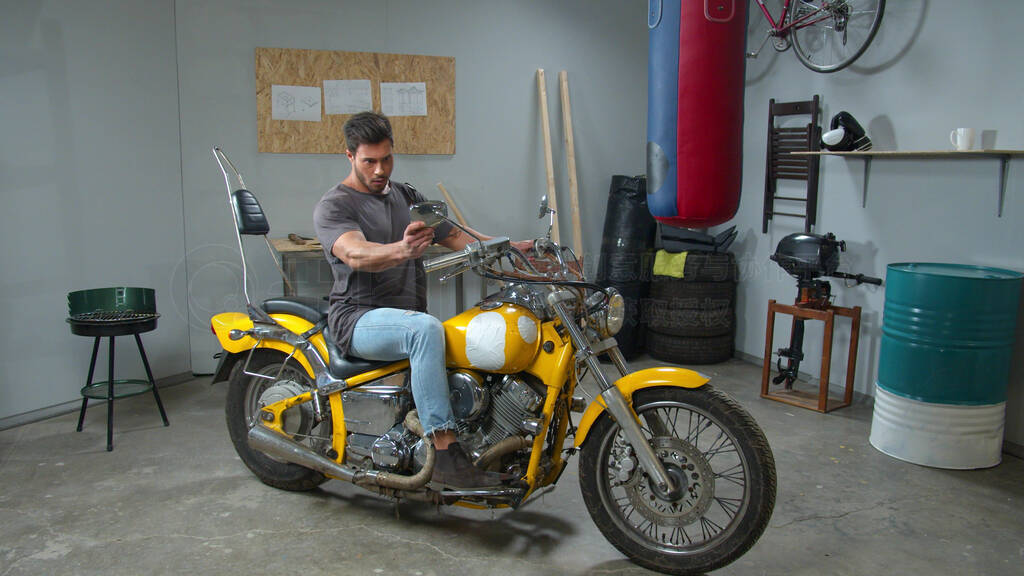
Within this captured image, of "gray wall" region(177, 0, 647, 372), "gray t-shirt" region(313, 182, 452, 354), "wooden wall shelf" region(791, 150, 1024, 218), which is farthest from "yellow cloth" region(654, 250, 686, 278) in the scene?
"gray t-shirt" region(313, 182, 452, 354)

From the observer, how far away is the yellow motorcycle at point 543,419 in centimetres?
237

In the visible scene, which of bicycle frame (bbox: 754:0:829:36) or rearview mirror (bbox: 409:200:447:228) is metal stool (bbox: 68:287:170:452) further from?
bicycle frame (bbox: 754:0:829:36)

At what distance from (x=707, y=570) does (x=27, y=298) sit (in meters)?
3.66

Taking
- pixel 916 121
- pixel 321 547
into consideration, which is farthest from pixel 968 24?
pixel 321 547

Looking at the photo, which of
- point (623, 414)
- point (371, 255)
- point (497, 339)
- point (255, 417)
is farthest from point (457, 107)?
point (623, 414)

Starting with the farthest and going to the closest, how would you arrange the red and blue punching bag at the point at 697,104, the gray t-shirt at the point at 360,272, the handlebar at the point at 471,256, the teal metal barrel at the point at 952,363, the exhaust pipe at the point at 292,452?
the teal metal barrel at the point at 952,363
the red and blue punching bag at the point at 697,104
the exhaust pipe at the point at 292,452
the gray t-shirt at the point at 360,272
the handlebar at the point at 471,256

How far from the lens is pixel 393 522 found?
9.48ft

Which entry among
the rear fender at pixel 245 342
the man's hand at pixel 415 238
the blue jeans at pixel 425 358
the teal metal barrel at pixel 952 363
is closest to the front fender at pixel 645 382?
the blue jeans at pixel 425 358

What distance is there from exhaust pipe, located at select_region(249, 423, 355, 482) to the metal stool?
1.14m

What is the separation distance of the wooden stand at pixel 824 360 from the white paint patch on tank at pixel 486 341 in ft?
8.04

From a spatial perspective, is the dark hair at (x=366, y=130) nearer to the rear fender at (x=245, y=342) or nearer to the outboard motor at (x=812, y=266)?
the rear fender at (x=245, y=342)

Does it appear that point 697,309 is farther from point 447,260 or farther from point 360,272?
point 447,260

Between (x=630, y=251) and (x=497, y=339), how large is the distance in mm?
3088

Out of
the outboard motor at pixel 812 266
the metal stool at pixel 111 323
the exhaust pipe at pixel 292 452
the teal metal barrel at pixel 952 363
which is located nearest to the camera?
the exhaust pipe at pixel 292 452
